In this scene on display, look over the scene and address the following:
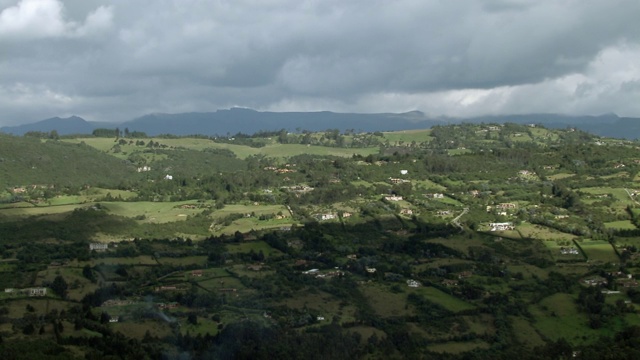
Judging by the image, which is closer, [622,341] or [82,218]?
[622,341]

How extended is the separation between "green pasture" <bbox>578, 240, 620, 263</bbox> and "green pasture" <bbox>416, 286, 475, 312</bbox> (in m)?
13.2

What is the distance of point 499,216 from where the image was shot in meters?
69.4

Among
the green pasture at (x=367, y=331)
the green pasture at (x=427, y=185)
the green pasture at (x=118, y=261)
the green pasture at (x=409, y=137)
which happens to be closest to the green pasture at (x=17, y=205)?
the green pasture at (x=118, y=261)

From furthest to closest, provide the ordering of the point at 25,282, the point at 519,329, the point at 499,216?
the point at 499,216
the point at 25,282
the point at 519,329

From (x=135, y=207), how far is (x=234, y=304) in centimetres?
3266

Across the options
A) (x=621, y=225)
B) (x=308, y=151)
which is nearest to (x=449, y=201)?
(x=621, y=225)

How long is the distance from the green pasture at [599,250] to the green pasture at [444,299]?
13.2 meters

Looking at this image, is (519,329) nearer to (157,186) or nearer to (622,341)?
(622,341)

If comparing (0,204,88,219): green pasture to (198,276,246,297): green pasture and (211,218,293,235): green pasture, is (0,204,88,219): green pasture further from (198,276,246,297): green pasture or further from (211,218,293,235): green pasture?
(198,276,246,297): green pasture

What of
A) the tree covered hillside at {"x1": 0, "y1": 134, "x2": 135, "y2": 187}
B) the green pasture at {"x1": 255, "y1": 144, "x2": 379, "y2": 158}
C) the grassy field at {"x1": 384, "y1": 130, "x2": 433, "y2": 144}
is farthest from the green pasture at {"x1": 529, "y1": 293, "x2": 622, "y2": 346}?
the grassy field at {"x1": 384, "y1": 130, "x2": 433, "y2": 144}

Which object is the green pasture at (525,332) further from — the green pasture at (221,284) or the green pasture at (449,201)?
the green pasture at (449,201)

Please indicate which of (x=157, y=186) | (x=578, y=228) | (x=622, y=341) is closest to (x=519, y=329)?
(x=622, y=341)

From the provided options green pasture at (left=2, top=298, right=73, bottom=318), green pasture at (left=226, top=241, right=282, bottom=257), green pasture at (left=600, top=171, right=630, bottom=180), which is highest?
green pasture at (left=600, top=171, right=630, bottom=180)

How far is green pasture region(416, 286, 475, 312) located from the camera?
4862cm
